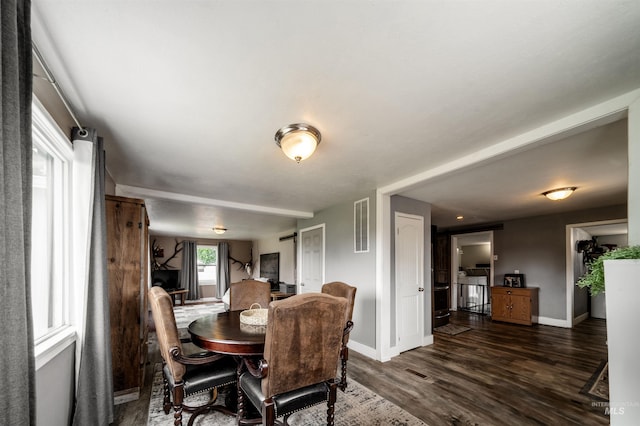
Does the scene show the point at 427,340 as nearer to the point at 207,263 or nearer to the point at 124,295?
the point at 124,295

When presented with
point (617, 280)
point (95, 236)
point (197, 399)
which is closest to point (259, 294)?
point (197, 399)

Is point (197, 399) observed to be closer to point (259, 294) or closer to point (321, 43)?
point (259, 294)

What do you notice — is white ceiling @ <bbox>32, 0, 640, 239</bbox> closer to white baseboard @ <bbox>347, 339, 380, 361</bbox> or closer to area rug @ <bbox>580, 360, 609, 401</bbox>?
area rug @ <bbox>580, 360, 609, 401</bbox>

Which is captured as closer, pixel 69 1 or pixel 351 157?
pixel 69 1

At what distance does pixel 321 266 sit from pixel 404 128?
348cm

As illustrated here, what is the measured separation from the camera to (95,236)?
82.5 inches

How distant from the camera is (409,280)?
4.28 metres

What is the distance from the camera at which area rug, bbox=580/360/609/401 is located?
2.77m

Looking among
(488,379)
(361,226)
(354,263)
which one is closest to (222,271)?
(354,263)

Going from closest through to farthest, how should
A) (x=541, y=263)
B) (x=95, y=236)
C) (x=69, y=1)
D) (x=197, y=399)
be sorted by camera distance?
(x=69, y=1) < (x=95, y=236) < (x=197, y=399) < (x=541, y=263)

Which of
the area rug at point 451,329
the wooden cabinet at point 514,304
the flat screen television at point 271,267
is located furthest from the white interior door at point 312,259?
the wooden cabinet at point 514,304

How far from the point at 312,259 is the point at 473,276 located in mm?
6119

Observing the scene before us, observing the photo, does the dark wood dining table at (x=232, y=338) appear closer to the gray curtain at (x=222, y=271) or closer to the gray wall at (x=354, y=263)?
the gray wall at (x=354, y=263)

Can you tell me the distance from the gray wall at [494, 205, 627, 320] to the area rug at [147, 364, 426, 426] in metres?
5.31
